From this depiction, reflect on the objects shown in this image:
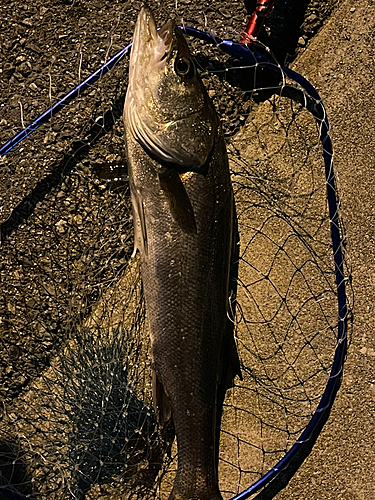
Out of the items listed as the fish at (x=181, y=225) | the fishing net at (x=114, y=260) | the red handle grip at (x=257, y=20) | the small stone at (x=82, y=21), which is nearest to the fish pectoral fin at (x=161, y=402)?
the fish at (x=181, y=225)

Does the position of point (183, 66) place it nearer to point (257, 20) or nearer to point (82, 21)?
point (257, 20)

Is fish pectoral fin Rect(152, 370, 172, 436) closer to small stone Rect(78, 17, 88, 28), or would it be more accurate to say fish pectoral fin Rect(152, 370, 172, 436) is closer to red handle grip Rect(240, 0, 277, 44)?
red handle grip Rect(240, 0, 277, 44)

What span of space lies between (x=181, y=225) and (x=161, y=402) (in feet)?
2.21

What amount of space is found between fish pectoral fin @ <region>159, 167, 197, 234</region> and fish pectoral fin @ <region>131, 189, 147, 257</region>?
0.11 m

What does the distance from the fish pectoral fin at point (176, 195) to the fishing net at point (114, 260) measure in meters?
0.50

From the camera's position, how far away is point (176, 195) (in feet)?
5.66

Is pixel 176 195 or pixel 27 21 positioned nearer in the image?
pixel 176 195

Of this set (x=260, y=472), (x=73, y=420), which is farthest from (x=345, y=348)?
(x=73, y=420)

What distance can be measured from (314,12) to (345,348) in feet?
4.89

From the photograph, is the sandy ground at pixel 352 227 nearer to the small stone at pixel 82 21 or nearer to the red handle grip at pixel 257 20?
the red handle grip at pixel 257 20

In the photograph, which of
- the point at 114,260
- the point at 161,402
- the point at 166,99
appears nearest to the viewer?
the point at 166,99

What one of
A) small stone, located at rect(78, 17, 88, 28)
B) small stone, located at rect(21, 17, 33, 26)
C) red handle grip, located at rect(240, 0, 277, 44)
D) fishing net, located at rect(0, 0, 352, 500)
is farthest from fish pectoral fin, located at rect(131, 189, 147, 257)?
small stone, located at rect(21, 17, 33, 26)

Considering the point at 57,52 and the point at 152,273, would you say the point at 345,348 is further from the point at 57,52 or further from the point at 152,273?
the point at 57,52

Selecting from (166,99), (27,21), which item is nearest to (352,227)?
(166,99)
